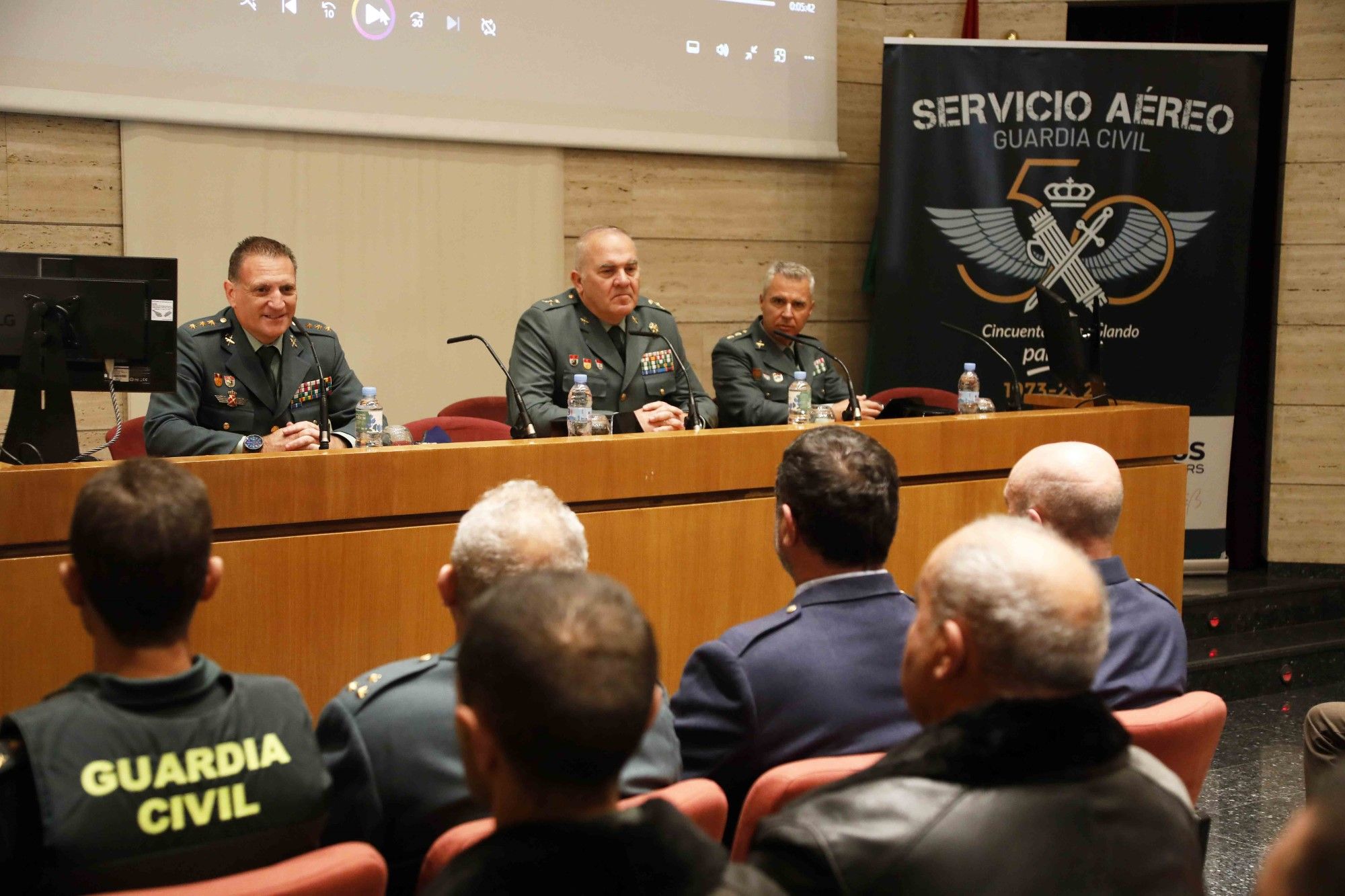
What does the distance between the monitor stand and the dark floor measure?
2.79 m

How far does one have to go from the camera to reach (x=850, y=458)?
2096 mm

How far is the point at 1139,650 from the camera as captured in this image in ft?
6.93

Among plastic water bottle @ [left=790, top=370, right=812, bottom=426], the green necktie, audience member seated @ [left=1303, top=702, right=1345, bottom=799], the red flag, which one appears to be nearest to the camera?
audience member seated @ [left=1303, top=702, right=1345, bottom=799]

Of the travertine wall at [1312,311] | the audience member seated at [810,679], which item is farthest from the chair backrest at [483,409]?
the travertine wall at [1312,311]

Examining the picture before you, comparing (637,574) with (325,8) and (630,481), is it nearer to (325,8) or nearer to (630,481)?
(630,481)

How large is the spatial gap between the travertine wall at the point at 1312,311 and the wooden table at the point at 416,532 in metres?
3.06

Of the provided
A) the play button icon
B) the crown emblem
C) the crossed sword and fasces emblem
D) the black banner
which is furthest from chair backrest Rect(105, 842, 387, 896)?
the crown emblem

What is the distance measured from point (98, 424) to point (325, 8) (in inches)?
70.8

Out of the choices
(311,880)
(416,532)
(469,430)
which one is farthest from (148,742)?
(469,430)

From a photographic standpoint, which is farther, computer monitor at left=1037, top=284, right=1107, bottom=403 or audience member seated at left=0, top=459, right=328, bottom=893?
computer monitor at left=1037, top=284, right=1107, bottom=403

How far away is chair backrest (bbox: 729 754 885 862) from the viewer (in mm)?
1591

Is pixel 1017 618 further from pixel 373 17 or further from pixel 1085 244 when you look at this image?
pixel 1085 244

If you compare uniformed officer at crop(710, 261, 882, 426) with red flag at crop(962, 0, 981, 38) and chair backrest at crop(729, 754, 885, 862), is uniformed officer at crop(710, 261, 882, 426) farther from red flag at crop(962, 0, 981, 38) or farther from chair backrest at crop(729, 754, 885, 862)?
chair backrest at crop(729, 754, 885, 862)

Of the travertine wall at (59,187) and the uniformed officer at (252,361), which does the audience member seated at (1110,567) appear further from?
the travertine wall at (59,187)
